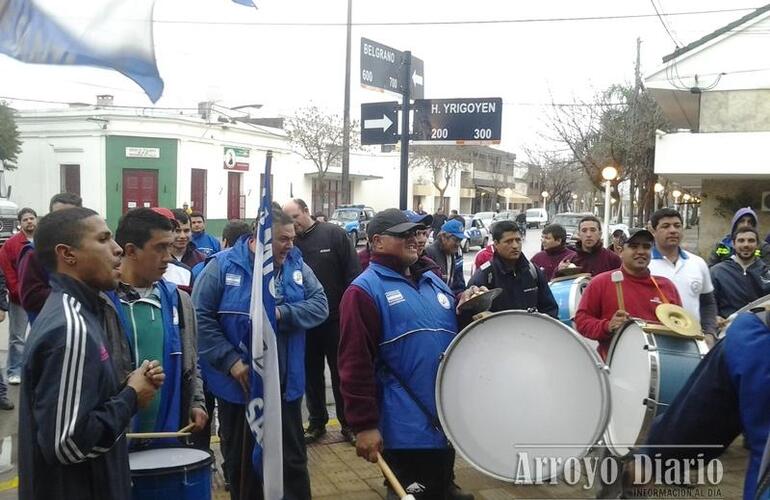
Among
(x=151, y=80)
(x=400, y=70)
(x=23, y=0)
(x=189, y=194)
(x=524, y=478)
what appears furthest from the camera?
(x=189, y=194)

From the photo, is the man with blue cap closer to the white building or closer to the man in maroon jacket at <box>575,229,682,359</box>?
the man in maroon jacket at <box>575,229,682,359</box>

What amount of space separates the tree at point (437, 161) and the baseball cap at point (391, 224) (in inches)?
2006

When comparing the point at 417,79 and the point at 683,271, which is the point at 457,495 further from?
the point at 417,79

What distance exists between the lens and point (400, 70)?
7953 mm

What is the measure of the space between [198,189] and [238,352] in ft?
107

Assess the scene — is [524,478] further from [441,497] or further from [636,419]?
[636,419]

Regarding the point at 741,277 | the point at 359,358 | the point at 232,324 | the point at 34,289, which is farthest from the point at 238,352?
the point at 741,277

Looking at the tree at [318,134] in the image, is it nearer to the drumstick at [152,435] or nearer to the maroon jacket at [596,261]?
the maroon jacket at [596,261]

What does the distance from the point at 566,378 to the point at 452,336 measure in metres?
0.63

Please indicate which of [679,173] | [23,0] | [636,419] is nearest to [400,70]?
[23,0]

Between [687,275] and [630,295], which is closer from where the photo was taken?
[630,295]

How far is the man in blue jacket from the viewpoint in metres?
3.69

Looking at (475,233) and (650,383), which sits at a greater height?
(650,383)

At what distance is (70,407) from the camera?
7.06ft
